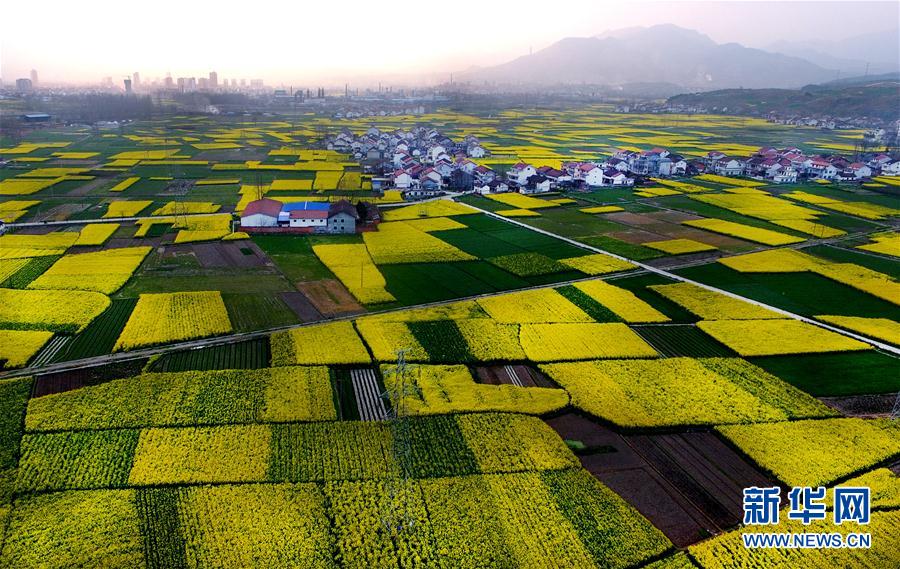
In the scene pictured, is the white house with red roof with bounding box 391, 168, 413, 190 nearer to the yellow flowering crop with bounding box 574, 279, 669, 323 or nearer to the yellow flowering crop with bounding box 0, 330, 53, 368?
the yellow flowering crop with bounding box 574, 279, 669, 323

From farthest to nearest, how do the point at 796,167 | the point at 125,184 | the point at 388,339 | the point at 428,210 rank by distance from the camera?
the point at 796,167 < the point at 125,184 < the point at 428,210 < the point at 388,339

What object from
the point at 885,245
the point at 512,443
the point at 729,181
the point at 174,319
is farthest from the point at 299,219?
the point at 729,181

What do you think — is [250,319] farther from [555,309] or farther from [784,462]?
[784,462]

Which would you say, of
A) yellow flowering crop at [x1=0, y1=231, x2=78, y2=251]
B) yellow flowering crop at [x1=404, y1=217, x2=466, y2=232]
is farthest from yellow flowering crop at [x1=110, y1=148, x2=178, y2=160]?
yellow flowering crop at [x1=404, y1=217, x2=466, y2=232]

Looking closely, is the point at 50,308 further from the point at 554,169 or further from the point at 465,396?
the point at 554,169

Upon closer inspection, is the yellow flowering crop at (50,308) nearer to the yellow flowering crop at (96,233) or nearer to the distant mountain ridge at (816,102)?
the yellow flowering crop at (96,233)

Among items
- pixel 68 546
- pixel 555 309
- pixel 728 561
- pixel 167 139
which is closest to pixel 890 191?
pixel 555 309
